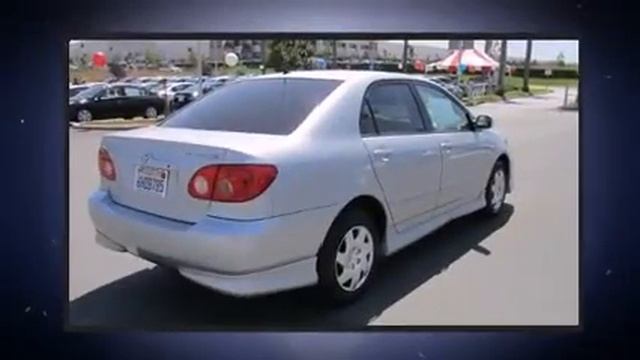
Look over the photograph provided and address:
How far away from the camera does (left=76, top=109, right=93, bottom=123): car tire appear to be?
2383 mm

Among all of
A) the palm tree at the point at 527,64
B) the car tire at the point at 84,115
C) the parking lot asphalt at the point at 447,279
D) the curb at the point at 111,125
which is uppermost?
the palm tree at the point at 527,64

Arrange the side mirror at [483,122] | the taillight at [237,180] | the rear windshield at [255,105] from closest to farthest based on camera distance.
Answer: the taillight at [237,180] < the rear windshield at [255,105] < the side mirror at [483,122]

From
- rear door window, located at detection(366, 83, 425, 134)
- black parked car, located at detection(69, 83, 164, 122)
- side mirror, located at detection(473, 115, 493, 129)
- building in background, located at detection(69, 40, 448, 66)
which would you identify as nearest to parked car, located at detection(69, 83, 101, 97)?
black parked car, located at detection(69, 83, 164, 122)

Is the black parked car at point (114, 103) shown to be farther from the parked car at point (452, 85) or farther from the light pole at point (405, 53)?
the parked car at point (452, 85)

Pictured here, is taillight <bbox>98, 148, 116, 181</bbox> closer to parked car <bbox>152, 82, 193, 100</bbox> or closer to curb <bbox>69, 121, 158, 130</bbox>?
curb <bbox>69, 121, 158, 130</bbox>

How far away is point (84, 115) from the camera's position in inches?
94.0

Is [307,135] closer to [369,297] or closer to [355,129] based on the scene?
[355,129]

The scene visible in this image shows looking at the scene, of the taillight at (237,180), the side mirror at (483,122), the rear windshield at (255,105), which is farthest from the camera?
the side mirror at (483,122)

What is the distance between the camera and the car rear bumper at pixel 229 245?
2.22m

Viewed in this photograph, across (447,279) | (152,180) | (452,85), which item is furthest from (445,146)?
(152,180)

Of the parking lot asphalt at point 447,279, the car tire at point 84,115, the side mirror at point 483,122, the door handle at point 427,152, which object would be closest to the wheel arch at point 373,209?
the parking lot asphalt at point 447,279

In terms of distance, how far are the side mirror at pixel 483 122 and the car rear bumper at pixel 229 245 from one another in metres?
0.60

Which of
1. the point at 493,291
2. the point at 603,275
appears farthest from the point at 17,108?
the point at 603,275

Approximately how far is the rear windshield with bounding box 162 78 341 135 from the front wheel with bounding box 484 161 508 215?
→ 64 centimetres
